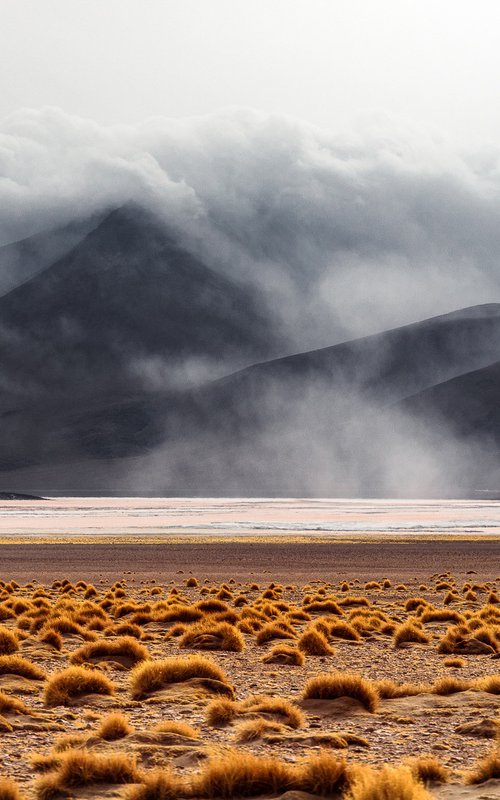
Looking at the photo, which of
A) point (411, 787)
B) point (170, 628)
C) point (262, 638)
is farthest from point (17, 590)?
point (411, 787)

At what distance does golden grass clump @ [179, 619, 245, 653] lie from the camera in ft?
67.6

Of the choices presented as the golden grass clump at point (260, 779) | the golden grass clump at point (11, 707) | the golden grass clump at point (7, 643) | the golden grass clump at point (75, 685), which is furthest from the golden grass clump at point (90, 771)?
the golden grass clump at point (7, 643)

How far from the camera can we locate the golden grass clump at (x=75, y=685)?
14469mm

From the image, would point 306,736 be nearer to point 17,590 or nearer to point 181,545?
point 17,590

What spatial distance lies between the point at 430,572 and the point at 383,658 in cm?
2578

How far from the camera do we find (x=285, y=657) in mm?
18781

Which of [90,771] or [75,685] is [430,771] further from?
[75,685]

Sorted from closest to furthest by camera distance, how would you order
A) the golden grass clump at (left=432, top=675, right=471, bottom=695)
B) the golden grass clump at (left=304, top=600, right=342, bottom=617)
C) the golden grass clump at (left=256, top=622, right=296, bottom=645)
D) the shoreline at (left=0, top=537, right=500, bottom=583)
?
the golden grass clump at (left=432, top=675, right=471, bottom=695)
the golden grass clump at (left=256, top=622, right=296, bottom=645)
the golden grass clump at (left=304, top=600, right=342, bottom=617)
the shoreline at (left=0, top=537, right=500, bottom=583)

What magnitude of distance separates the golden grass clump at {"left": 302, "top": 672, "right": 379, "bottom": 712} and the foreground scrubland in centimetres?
2

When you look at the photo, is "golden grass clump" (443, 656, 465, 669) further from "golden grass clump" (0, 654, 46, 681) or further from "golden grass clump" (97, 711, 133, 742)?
"golden grass clump" (97, 711, 133, 742)

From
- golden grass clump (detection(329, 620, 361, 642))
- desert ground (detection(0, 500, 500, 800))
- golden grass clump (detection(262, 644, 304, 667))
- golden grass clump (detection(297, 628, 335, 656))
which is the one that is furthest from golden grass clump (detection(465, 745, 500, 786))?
golden grass clump (detection(329, 620, 361, 642))

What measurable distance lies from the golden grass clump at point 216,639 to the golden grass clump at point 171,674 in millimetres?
4233

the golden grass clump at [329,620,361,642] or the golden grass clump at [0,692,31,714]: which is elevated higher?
the golden grass clump at [329,620,361,642]

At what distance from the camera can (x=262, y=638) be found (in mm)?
21938
